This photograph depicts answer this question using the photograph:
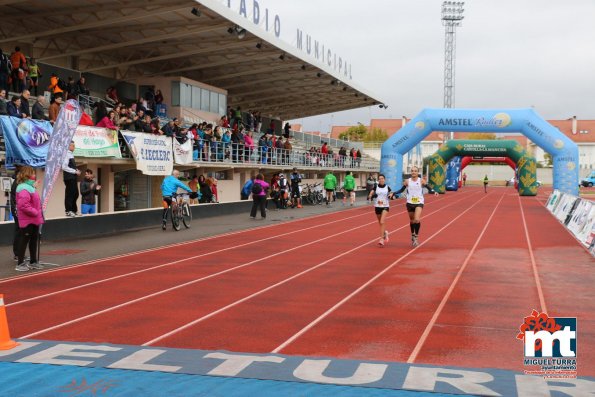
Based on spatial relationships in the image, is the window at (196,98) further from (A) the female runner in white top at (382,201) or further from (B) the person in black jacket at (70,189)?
(A) the female runner in white top at (382,201)

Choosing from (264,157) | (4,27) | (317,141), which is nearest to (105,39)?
(4,27)

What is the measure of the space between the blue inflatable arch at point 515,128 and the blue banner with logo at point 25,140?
26.7m

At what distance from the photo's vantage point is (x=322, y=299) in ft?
Answer: 29.9

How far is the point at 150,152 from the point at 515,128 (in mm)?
23608

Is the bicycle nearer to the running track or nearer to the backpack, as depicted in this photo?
the running track

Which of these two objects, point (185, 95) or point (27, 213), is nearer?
point (27, 213)

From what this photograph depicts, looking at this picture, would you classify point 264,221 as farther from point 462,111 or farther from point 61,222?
point 462,111

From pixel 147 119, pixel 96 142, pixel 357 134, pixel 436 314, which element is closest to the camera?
pixel 436 314

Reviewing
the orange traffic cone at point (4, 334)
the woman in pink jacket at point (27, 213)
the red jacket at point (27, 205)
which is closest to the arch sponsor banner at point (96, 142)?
the woman in pink jacket at point (27, 213)

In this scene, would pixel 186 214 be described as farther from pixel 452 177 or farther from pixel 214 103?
pixel 452 177

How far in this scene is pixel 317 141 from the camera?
60281 mm

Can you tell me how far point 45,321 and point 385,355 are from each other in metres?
4.12

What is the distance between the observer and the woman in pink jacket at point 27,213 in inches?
434

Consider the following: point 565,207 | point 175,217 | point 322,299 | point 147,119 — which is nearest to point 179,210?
point 175,217
